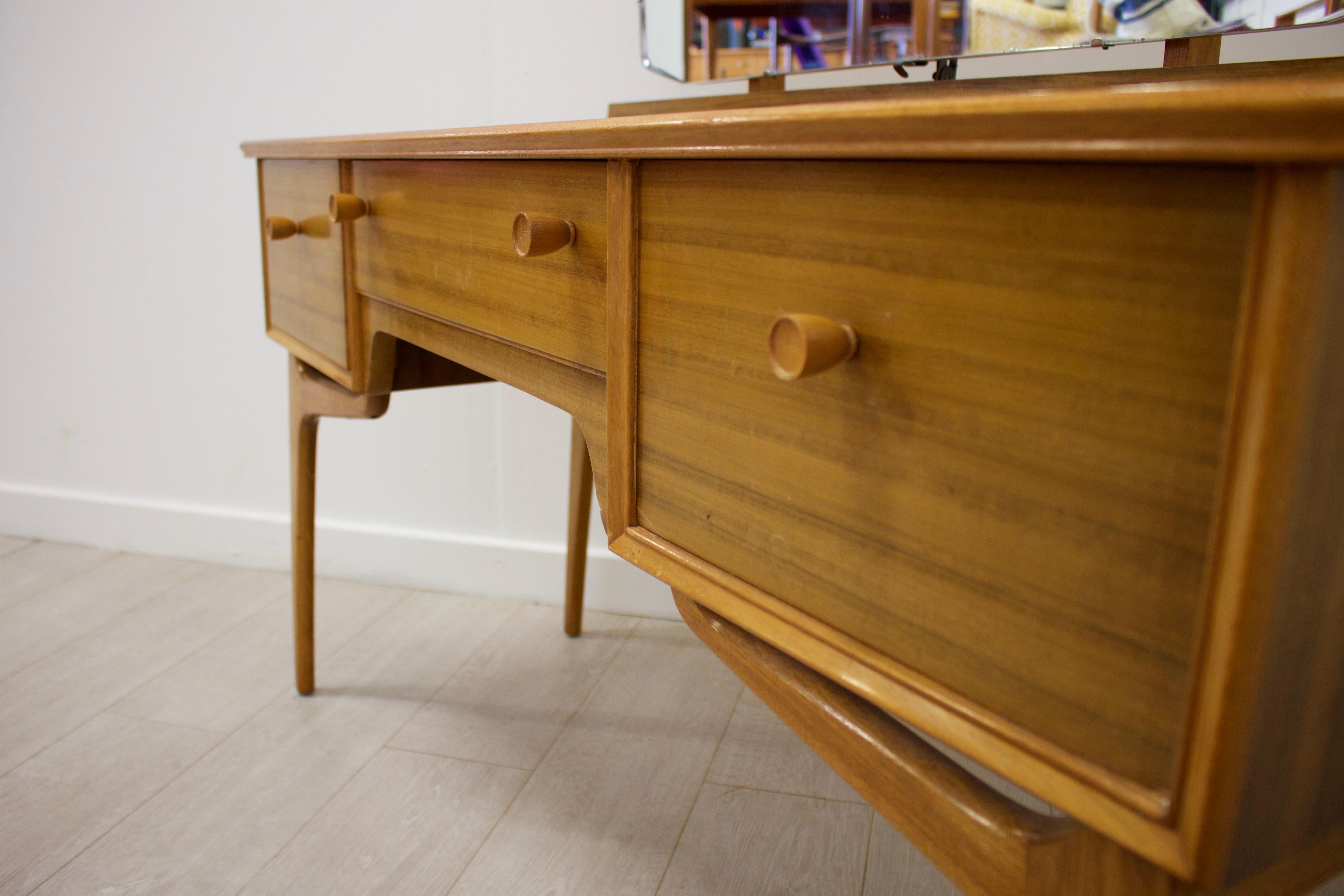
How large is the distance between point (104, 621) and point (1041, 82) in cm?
164

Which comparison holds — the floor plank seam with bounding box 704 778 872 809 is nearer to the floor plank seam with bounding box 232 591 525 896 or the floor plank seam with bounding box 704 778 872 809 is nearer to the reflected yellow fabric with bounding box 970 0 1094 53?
the floor plank seam with bounding box 232 591 525 896

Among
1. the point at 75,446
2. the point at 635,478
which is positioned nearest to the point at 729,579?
the point at 635,478

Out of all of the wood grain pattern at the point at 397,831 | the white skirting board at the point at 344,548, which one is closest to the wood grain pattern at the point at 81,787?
the wood grain pattern at the point at 397,831

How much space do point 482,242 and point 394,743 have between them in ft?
2.66

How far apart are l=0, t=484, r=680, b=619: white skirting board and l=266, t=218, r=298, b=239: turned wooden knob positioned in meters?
0.80

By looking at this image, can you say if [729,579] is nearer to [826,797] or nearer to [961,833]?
[961,833]

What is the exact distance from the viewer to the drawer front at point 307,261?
3.04 ft

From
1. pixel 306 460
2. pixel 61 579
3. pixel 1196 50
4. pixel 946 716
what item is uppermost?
pixel 1196 50

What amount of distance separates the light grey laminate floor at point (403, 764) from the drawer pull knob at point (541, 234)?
0.71 m

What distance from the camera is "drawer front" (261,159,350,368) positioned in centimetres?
93

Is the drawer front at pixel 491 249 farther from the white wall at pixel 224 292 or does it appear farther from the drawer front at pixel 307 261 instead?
the white wall at pixel 224 292

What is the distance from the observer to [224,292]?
5.59 ft

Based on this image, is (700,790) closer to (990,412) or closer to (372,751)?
(372,751)

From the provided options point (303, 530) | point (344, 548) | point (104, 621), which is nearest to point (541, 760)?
point (303, 530)
